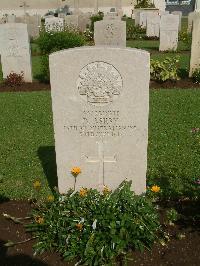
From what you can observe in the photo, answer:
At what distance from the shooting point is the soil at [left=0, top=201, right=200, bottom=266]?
353 cm

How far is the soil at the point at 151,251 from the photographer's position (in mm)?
3525

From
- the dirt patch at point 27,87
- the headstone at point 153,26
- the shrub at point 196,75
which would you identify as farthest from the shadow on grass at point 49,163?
the headstone at point 153,26

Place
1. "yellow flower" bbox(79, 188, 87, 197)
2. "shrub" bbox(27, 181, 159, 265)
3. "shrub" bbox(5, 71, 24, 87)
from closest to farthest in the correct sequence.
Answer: "shrub" bbox(27, 181, 159, 265) < "yellow flower" bbox(79, 188, 87, 197) < "shrub" bbox(5, 71, 24, 87)

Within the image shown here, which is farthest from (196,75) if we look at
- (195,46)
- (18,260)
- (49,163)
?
(18,260)

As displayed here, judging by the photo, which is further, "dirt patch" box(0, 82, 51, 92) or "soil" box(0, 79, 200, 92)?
"dirt patch" box(0, 82, 51, 92)

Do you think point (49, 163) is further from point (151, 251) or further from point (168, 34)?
point (168, 34)

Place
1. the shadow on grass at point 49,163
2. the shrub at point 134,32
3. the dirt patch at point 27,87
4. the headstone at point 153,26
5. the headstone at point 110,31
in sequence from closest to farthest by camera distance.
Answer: the shadow on grass at point 49,163, the dirt patch at point 27,87, the headstone at point 110,31, the headstone at point 153,26, the shrub at point 134,32

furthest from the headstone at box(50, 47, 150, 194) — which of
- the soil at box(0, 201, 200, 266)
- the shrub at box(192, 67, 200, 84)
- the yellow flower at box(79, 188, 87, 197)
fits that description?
the shrub at box(192, 67, 200, 84)

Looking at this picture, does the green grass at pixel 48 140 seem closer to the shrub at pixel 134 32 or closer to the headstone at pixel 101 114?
the headstone at pixel 101 114

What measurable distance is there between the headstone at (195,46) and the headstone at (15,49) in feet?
14.6

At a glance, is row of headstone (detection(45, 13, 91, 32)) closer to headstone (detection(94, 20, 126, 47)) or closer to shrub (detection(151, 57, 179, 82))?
headstone (detection(94, 20, 126, 47))

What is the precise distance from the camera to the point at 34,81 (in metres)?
10.9

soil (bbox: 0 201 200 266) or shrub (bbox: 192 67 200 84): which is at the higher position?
shrub (bbox: 192 67 200 84)

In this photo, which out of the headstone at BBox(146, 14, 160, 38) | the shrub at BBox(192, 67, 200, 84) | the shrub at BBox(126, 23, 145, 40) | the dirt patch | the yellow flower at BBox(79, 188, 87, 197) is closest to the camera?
the yellow flower at BBox(79, 188, 87, 197)
